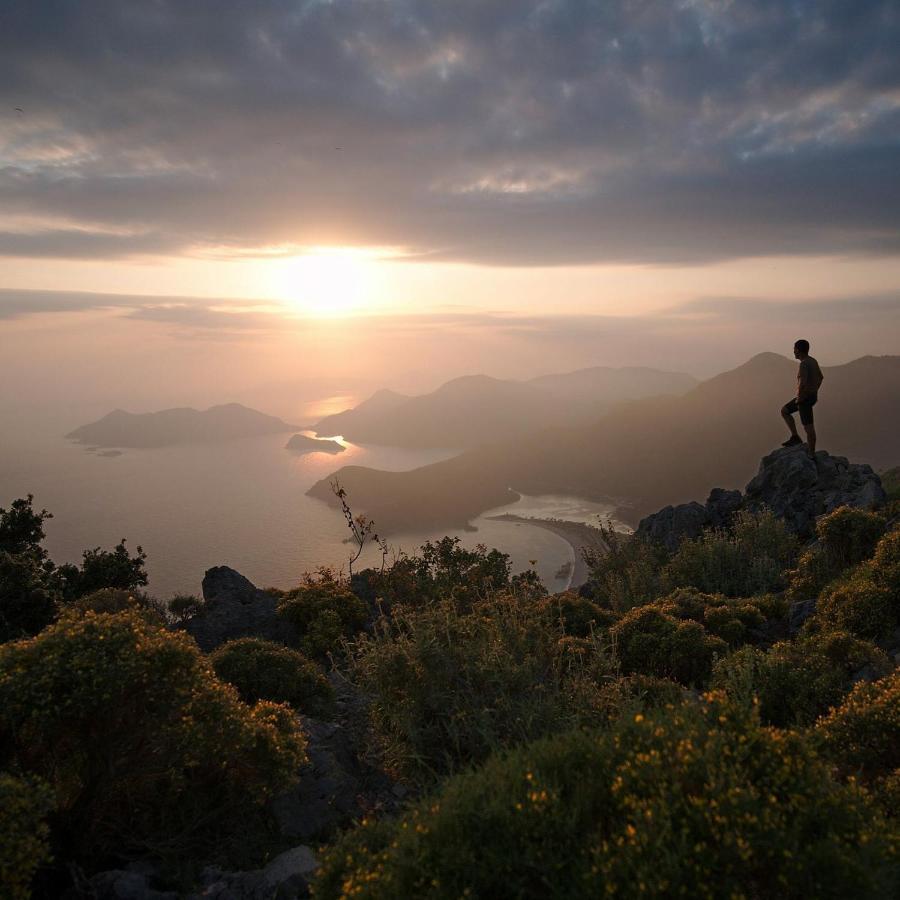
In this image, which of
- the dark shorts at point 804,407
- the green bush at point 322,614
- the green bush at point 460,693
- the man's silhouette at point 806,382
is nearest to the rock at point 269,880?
the green bush at point 460,693

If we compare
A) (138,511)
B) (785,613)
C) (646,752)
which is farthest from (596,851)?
(138,511)

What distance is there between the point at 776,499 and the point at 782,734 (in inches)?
761

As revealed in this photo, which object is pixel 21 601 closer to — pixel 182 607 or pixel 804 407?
pixel 182 607

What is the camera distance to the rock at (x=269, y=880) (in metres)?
5.10

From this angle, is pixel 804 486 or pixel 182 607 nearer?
pixel 182 607

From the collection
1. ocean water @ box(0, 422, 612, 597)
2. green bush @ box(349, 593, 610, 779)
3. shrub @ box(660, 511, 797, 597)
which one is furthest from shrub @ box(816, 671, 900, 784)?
ocean water @ box(0, 422, 612, 597)

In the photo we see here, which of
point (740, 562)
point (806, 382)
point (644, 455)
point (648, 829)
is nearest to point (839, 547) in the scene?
point (740, 562)

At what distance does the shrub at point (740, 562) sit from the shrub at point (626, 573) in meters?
0.63

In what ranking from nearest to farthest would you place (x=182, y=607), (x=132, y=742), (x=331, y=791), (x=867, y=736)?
(x=867, y=736)
(x=132, y=742)
(x=331, y=791)
(x=182, y=607)

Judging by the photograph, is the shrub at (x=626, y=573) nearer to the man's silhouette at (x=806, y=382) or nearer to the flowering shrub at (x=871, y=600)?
the flowering shrub at (x=871, y=600)

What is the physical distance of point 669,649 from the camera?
32.3 ft

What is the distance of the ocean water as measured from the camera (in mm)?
83125

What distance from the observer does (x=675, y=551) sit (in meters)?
21.2

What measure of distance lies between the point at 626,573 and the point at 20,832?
51.1 feet
